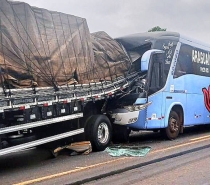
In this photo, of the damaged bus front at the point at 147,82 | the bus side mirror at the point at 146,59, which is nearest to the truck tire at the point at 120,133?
the damaged bus front at the point at 147,82

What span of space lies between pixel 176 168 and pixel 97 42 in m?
4.44

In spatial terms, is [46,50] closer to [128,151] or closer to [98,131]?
[98,131]

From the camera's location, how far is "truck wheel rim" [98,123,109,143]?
10219 mm

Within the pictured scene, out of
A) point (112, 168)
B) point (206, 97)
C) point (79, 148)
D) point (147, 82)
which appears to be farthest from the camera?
point (206, 97)

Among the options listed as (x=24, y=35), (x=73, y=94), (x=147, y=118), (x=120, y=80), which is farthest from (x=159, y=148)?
(x=24, y=35)

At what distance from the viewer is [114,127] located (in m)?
11.2

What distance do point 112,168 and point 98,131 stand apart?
244 centimetres

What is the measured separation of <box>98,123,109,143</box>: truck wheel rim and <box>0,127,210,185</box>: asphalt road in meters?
0.55

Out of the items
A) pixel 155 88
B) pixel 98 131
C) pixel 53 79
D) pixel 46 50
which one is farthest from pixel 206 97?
pixel 46 50

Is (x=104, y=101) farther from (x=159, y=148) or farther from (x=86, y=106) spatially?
(x=159, y=148)

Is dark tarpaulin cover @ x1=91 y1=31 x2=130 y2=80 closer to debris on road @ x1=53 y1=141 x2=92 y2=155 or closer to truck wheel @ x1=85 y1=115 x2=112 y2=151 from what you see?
truck wheel @ x1=85 y1=115 x2=112 y2=151

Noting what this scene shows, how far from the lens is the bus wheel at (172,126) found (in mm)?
12062

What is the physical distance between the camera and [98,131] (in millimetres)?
10117

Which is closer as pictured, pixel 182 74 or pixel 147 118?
pixel 147 118
